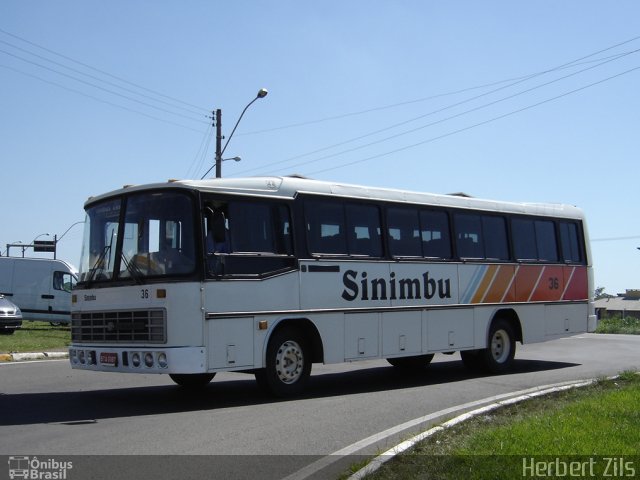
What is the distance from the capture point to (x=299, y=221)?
39.9 ft

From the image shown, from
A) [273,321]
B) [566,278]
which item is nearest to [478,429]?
[273,321]

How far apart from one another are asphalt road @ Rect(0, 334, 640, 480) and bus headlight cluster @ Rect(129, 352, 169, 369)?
0.61m

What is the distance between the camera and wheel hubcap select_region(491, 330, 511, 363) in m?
15.9

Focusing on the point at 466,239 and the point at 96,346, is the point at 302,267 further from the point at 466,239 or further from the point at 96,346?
the point at 466,239

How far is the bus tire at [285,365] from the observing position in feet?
37.7

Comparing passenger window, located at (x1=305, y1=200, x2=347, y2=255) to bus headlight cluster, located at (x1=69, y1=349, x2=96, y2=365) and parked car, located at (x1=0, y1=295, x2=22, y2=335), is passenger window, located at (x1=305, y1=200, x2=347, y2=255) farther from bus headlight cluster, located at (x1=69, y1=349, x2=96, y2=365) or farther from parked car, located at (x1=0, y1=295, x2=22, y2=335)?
parked car, located at (x1=0, y1=295, x2=22, y2=335)

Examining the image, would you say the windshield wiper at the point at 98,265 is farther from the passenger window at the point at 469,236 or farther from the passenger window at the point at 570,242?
the passenger window at the point at 570,242

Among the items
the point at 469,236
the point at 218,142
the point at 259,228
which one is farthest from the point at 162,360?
the point at 218,142

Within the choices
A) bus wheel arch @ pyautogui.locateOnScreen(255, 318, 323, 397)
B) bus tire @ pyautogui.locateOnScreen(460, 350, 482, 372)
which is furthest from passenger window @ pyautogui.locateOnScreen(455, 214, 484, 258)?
bus wheel arch @ pyautogui.locateOnScreen(255, 318, 323, 397)

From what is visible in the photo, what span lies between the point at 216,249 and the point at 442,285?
5.28 metres

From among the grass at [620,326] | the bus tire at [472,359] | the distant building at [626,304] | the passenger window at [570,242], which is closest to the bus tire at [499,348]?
the bus tire at [472,359]

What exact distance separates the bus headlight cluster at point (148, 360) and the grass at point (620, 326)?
2768cm

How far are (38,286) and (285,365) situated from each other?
990 inches

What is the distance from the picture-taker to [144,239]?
10992mm
